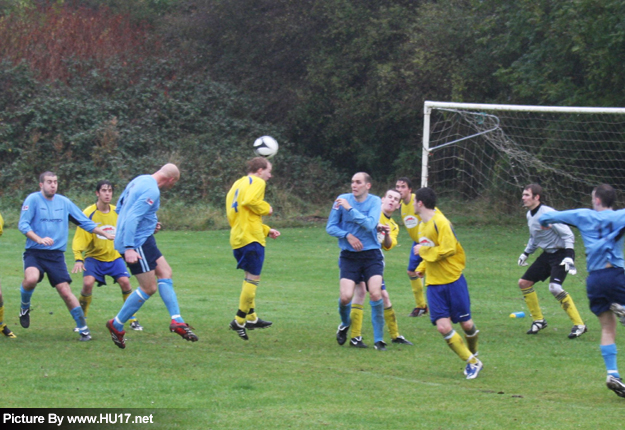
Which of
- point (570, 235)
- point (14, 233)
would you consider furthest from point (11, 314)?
point (14, 233)

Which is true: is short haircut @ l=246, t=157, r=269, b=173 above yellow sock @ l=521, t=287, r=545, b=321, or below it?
above

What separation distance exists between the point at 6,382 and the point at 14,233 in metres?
16.8

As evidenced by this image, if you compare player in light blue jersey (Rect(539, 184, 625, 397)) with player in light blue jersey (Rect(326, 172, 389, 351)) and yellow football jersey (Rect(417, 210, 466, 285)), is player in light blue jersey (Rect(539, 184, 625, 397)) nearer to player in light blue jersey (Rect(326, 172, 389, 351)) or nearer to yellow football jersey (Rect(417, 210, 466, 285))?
yellow football jersey (Rect(417, 210, 466, 285))

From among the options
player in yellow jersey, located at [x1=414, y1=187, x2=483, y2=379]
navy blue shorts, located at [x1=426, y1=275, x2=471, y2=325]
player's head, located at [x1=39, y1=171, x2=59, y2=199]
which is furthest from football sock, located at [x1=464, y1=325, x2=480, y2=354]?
player's head, located at [x1=39, y1=171, x2=59, y2=199]

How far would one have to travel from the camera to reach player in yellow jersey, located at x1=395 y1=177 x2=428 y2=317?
390 inches

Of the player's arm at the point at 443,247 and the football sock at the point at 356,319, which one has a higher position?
the player's arm at the point at 443,247

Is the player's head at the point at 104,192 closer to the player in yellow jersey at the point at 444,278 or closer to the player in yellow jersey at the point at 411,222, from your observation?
the player in yellow jersey at the point at 411,222

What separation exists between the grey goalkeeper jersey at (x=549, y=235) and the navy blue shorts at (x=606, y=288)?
2.93 m

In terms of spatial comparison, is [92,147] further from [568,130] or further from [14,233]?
[568,130]

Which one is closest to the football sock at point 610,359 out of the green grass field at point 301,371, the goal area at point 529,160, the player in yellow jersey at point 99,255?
the green grass field at point 301,371

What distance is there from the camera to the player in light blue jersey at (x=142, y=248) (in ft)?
25.0

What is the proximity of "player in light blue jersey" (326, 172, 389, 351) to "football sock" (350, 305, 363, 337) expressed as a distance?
163 mm

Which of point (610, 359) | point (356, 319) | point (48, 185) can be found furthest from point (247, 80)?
point (610, 359)

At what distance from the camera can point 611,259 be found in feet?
21.5
